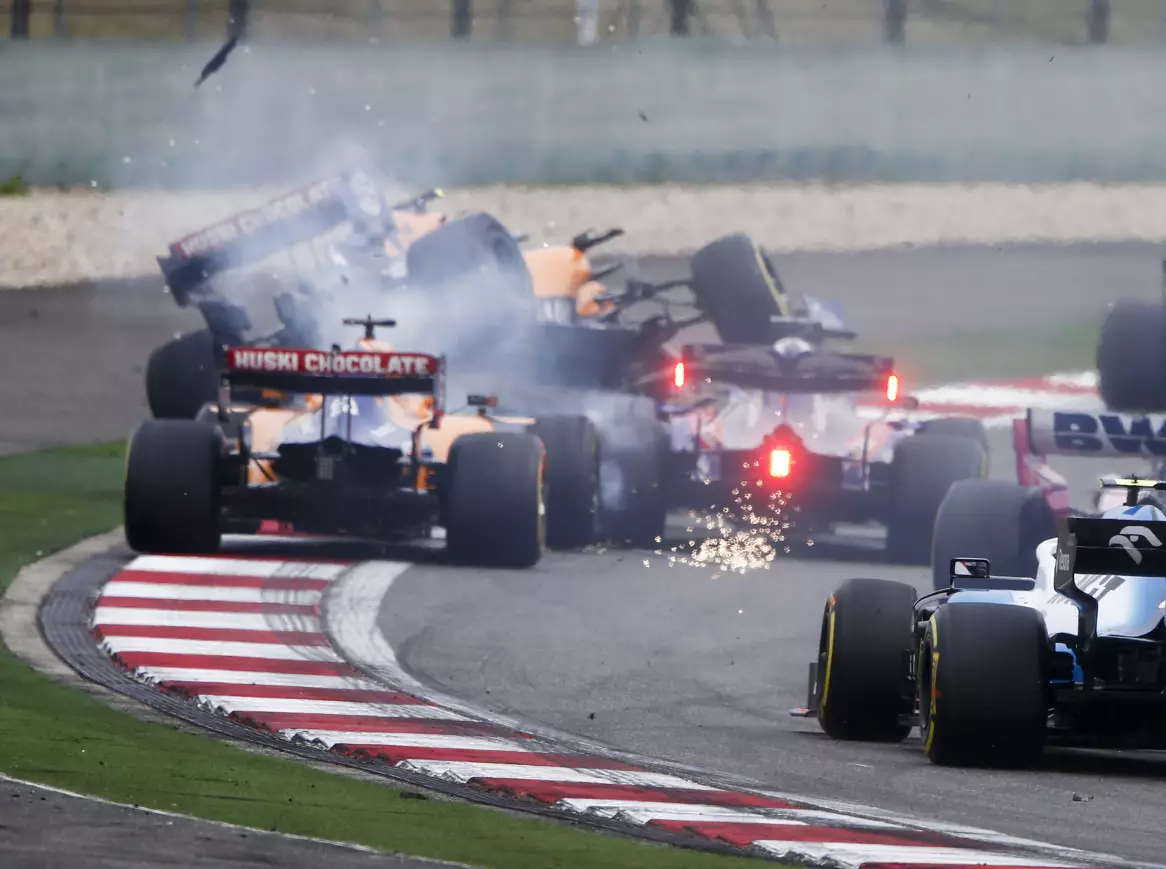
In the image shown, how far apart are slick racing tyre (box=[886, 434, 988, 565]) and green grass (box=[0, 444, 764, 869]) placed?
22.8 feet

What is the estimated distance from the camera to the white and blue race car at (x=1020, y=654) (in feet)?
31.1

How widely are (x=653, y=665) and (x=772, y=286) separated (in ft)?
21.1

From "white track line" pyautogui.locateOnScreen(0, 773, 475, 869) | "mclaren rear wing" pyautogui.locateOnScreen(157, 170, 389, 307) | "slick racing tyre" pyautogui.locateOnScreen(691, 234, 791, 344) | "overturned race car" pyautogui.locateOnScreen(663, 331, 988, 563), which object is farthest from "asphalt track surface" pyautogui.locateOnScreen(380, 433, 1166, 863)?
"mclaren rear wing" pyautogui.locateOnScreen(157, 170, 389, 307)

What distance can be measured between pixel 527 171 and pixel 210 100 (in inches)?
163

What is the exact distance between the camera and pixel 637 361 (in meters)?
19.2

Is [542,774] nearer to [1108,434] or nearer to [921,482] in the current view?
[1108,434]

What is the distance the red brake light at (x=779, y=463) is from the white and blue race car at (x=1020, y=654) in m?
5.92

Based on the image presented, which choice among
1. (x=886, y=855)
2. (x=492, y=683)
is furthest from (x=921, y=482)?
(x=886, y=855)

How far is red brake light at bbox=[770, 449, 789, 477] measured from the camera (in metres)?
17.1

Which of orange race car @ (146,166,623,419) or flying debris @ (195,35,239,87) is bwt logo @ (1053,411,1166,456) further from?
flying debris @ (195,35,239,87)

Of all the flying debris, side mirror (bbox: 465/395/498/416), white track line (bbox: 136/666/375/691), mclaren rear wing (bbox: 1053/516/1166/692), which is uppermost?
the flying debris

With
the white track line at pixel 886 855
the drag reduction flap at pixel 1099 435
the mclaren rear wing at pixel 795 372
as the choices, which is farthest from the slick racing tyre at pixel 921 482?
the white track line at pixel 886 855

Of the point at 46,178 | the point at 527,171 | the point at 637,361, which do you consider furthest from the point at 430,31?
the point at 637,361

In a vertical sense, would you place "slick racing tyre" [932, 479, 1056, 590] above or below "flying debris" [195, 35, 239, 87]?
below
